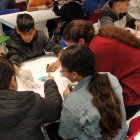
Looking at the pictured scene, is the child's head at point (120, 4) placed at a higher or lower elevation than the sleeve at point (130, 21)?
higher

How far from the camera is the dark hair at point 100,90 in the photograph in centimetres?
73

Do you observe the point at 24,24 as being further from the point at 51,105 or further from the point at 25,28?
the point at 51,105

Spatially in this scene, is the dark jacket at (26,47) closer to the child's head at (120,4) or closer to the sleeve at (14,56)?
the sleeve at (14,56)

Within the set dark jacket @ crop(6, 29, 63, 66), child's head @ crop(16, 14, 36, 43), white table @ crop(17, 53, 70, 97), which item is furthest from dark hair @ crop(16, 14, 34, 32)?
white table @ crop(17, 53, 70, 97)

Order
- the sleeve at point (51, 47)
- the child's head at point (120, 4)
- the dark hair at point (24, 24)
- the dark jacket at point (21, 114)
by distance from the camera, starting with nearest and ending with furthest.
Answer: the dark jacket at point (21, 114) → the dark hair at point (24, 24) → the sleeve at point (51, 47) → the child's head at point (120, 4)

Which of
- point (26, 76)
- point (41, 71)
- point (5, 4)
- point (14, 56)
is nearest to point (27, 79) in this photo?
point (26, 76)

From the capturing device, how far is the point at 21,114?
0.66 metres

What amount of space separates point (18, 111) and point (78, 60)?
39 cm

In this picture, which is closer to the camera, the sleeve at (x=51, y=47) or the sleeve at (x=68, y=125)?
the sleeve at (x=68, y=125)

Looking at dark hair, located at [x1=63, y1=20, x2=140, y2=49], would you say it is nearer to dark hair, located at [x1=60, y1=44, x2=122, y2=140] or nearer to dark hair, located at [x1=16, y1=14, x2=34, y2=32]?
dark hair, located at [x1=60, y1=44, x2=122, y2=140]

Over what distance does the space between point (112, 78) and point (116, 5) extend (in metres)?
1.36

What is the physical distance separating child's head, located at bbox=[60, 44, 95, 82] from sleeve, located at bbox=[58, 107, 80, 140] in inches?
8.8

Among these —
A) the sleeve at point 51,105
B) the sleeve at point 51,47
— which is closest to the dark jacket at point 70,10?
the sleeve at point 51,47

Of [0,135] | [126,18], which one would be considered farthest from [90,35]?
[126,18]
